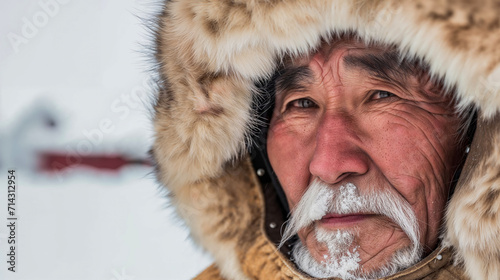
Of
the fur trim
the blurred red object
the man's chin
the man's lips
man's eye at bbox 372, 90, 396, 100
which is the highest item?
man's eye at bbox 372, 90, 396, 100

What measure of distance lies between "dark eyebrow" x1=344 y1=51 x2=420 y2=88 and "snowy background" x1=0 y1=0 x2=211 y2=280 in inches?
91.5

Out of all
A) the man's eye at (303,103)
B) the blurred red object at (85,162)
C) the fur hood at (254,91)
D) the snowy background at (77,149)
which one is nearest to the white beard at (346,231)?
the fur hood at (254,91)

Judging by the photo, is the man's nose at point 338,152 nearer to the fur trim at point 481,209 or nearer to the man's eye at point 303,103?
the man's eye at point 303,103

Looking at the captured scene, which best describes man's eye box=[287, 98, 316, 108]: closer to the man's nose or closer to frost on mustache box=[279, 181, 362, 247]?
the man's nose

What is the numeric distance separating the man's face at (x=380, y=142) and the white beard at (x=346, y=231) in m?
0.01

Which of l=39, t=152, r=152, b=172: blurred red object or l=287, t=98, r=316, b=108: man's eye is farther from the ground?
l=287, t=98, r=316, b=108: man's eye

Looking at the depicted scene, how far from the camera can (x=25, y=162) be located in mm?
4891

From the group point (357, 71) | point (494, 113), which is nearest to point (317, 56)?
point (357, 71)

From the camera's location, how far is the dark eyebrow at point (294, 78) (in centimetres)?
146

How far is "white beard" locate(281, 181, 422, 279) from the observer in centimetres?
135

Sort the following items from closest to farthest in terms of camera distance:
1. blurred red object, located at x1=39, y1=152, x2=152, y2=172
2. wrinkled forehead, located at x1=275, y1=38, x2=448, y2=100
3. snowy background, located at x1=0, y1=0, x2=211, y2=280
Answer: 1. wrinkled forehead, located at x1=275, y1=38, x2=448, y2=100
2. snowy background, located at x1=0, y1=0, x2=211, y2=280
3. blurred red object, located at x1=39, y1=152, x2=152, y2=172

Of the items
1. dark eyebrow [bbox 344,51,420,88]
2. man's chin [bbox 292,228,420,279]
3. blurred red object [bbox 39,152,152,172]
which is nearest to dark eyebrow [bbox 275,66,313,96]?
dark eyebrow [bbox 344,51,420,88]

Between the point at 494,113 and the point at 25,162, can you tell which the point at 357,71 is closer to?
the point at 494,113

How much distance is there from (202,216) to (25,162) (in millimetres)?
3757
